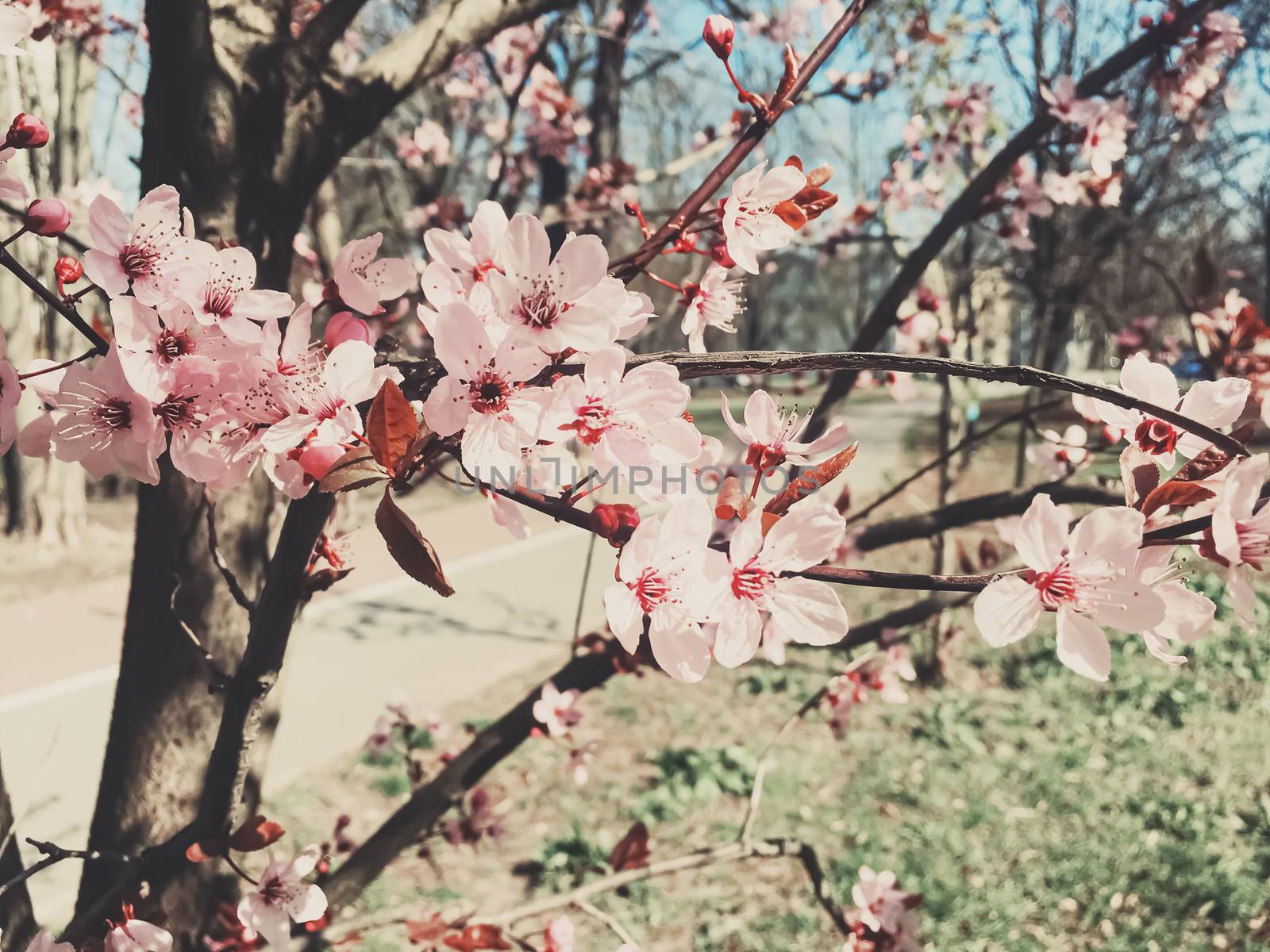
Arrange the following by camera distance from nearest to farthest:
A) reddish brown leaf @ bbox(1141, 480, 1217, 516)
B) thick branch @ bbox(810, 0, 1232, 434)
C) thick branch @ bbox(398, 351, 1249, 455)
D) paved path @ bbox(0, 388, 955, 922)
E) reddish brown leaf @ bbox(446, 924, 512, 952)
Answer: thick branch @ bbox(398, 351, 1249, 455) → reddish brown leaf @ bbox(1141, 480, 1217, 516) → reddish brown leaf @ bbox(446, 924, 512, 952) → thick branch @ bbox(810, 0, 1232, 434) → paved path @ bbox(0, 388, 955, 922)

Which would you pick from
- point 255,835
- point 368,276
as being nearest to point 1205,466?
point 368,276

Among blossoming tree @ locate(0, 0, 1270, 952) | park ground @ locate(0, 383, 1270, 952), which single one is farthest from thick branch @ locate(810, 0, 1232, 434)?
park ground @ locate(0, 383, 1270, 952)

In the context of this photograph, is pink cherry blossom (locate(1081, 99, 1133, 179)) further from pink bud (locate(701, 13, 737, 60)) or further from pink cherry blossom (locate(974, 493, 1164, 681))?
pink cherry blossom (locate(974, 493, 1164, 681))

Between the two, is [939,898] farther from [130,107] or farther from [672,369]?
[130,107]

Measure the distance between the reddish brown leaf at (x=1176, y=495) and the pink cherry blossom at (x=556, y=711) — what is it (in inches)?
51.1

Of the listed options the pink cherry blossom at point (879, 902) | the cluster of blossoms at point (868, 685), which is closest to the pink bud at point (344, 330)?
the pink cherry blossom at point (879, 902)

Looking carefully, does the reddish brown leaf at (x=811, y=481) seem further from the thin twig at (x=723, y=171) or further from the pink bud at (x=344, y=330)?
the pink bud at (x=344, y=330)

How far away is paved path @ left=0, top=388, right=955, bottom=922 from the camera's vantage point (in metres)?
4.29

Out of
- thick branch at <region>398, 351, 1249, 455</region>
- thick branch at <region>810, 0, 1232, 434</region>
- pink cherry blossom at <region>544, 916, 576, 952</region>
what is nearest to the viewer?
thick branch at <region>398, 351, 1249, 455</region>

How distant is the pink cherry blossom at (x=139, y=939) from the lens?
110 cm

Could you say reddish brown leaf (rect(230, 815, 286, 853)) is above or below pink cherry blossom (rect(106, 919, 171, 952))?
above

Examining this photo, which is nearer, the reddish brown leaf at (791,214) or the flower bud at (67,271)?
the flower bud at (67,271)

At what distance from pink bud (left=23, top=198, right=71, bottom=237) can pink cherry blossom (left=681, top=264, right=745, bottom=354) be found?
761mm

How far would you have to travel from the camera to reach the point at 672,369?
750mm
